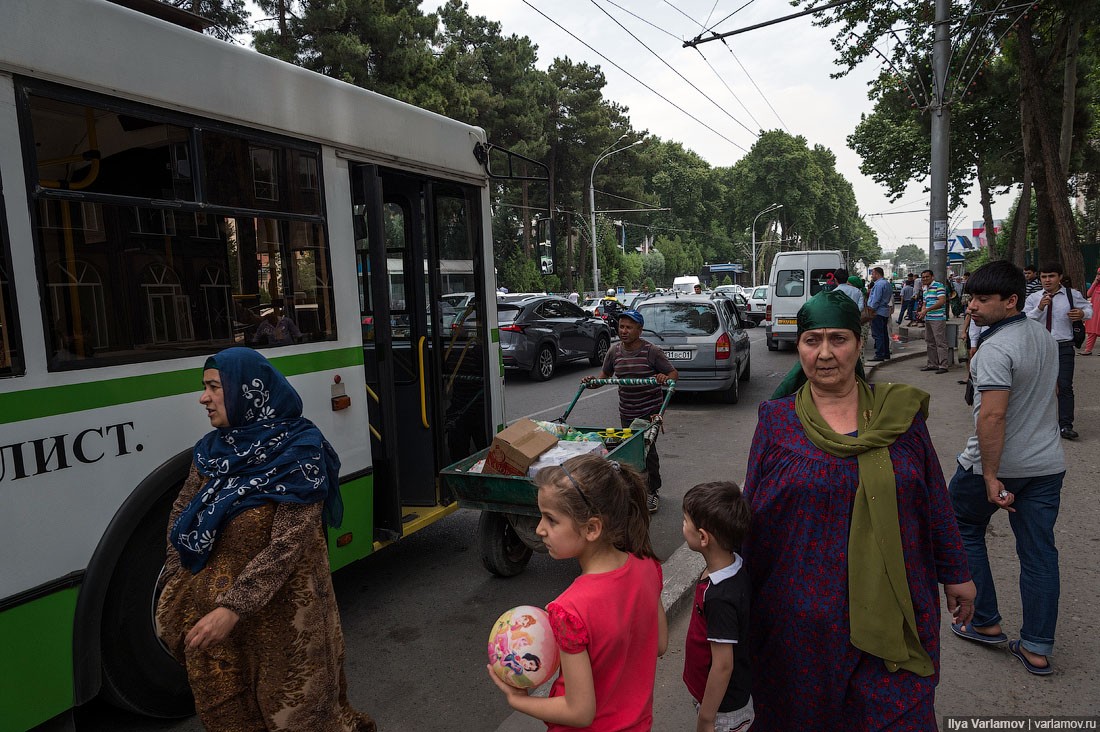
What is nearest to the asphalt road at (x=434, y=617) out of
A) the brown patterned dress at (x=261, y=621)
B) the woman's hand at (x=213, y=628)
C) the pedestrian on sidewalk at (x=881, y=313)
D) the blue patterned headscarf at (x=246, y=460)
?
the brown patterned dress at (x=261, y=621)

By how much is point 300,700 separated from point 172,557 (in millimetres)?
625

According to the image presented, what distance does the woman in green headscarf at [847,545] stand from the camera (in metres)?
1.84

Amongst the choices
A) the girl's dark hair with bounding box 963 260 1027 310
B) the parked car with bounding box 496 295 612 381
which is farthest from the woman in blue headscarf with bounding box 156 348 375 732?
the parked car with bounding box 496 295 612 381

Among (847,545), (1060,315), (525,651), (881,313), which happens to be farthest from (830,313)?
(881,313)

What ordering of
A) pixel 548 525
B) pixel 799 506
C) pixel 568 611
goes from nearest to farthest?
1. pixel 568 611
2. pixel 548 525
3. pixel 799 506

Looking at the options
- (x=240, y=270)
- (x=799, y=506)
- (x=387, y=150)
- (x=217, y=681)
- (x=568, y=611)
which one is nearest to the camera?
(x=568, y=611)

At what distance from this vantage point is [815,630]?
195 centimetres

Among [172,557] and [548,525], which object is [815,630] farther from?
[172,557]

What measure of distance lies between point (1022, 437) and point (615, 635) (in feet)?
7.98

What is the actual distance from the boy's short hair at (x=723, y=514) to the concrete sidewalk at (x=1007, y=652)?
140 centimetres

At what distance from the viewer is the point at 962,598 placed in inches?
79.5

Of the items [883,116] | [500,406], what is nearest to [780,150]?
[883,116]

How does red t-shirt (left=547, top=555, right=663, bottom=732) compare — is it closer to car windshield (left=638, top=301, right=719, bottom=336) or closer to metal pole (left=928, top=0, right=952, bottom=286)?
car windshield (left=638, top=301, right=719, bottom=336)

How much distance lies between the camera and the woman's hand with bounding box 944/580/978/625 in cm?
201
